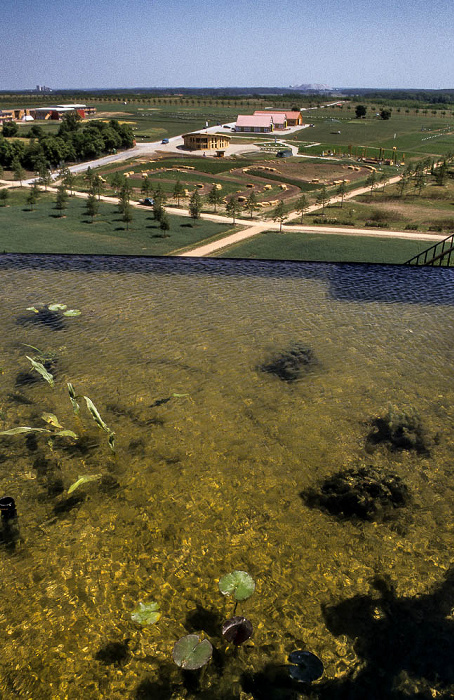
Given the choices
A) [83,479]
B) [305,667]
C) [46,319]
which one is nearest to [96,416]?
[83,479]

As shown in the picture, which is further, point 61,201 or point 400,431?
point 61,201

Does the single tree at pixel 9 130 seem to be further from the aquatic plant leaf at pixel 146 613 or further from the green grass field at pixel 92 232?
the aquatic plant leaf at pixel 146 613

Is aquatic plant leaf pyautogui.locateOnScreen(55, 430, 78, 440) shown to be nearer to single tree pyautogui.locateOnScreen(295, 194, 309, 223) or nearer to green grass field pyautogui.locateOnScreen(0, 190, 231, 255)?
green grass field pyautogui.locateOnScreen(0, 190, 231, 255)

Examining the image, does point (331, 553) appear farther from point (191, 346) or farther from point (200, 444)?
point (191, 346)

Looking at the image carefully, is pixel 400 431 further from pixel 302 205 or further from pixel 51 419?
pixel 302 205

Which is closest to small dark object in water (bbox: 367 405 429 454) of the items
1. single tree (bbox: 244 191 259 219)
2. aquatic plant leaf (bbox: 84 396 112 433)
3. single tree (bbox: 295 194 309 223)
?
aquatic plant leaf (bbox: 84 396 112 433)
